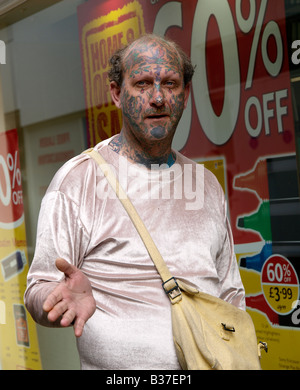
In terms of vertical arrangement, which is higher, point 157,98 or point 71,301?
point 157,98

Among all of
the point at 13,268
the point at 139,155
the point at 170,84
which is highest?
the point at 170,84

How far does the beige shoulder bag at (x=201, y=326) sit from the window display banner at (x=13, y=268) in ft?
8.20

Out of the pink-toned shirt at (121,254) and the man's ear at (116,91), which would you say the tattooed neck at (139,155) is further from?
the man's ear at (116,91)

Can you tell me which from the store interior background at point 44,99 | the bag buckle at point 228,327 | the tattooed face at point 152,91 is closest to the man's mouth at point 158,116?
the tattooed face at point 152,91

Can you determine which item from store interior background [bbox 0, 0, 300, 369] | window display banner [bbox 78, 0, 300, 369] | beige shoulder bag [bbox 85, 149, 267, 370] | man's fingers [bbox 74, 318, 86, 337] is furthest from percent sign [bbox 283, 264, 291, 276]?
man's fingers [bbox 74, 318, 86, 337]

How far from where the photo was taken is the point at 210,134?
3312 millimetres

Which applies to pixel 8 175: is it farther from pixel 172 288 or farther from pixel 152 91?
pixel 172 288

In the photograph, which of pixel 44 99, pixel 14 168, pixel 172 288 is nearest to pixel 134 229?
pixel 172 288

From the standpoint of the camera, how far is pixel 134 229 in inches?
75.7

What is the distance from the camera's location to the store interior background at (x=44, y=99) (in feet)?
13.0

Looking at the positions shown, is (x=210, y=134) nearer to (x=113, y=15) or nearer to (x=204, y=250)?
(x=113, y=15)

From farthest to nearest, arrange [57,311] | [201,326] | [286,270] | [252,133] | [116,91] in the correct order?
[252,133]
[286,270]
[116,91]
[201,326]
[57,311]

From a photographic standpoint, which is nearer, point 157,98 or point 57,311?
point 57,311

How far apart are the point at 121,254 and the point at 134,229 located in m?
0.08
